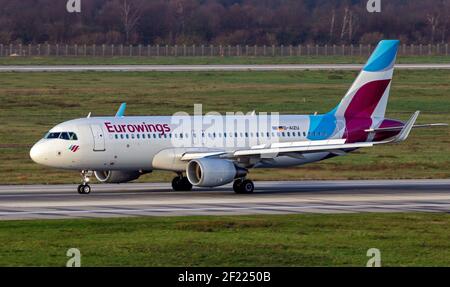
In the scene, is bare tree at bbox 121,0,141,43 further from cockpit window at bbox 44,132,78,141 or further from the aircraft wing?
cockpit window at bbox 44,132,78,141

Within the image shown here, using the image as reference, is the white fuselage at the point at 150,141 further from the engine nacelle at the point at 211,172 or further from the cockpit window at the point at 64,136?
the engine nacelle at the point at 211,172

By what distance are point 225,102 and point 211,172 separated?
4553cm

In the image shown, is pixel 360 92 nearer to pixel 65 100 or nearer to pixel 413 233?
pixel 413 233

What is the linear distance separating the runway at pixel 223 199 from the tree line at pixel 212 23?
89812mm

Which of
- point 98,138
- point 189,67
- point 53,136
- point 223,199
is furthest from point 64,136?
point 189,67

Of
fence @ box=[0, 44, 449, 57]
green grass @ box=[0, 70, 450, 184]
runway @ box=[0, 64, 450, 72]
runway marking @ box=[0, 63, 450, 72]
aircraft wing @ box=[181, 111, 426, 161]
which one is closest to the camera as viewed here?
aircraft wing @ box=[181, 111, 426, 161]

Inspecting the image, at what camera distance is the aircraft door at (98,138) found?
168 feet

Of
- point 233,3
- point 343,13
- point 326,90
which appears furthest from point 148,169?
point 233,3

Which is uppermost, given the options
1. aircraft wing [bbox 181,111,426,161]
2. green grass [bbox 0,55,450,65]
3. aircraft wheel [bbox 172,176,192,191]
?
green grass [bbox 0,55,450,65]

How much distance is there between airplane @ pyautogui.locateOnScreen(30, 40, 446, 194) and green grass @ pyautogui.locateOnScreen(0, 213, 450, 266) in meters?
9.92

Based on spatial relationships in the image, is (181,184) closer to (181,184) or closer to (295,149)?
(181,184)

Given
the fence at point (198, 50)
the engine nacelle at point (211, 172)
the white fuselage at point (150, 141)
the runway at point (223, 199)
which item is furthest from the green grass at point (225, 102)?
the fence at point (198, 50)

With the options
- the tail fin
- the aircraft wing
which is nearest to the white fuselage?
the aircraft wing

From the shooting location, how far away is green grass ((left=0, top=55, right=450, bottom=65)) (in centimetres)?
12619
